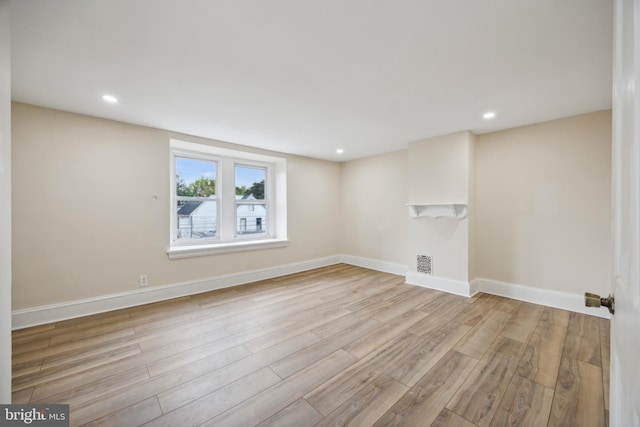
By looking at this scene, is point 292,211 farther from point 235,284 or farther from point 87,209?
point 87,209

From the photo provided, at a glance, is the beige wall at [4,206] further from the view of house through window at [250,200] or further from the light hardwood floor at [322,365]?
the view of house through window at [250,200]

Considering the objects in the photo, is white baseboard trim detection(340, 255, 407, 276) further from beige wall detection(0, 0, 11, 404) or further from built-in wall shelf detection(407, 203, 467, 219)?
beige wall detection(0, 0, 11, 404)

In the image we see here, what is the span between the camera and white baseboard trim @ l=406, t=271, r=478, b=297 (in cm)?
339

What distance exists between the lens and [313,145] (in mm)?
4121

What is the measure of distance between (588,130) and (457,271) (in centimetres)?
220

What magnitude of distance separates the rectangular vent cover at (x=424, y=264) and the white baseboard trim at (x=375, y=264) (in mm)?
582

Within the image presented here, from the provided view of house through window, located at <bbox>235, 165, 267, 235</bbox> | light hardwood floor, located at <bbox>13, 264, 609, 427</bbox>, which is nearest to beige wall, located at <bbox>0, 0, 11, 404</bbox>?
light hardwood floor, located at <bbox>13, 264, 609, 427</bbox>

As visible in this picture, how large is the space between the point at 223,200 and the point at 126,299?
187 centimetres

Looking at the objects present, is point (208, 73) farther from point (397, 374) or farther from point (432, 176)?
point (432, 176)

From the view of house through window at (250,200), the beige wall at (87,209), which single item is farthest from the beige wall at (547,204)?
the beige wall at (87,209)

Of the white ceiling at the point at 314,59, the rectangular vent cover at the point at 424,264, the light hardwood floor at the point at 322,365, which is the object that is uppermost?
the white ceiling at the point at 314,59

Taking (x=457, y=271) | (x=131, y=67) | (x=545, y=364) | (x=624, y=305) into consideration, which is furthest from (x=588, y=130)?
(x=131, y=67)

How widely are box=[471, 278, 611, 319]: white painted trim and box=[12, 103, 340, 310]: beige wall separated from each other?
404 centimetres

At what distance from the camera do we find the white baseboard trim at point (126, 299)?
2539 mm
